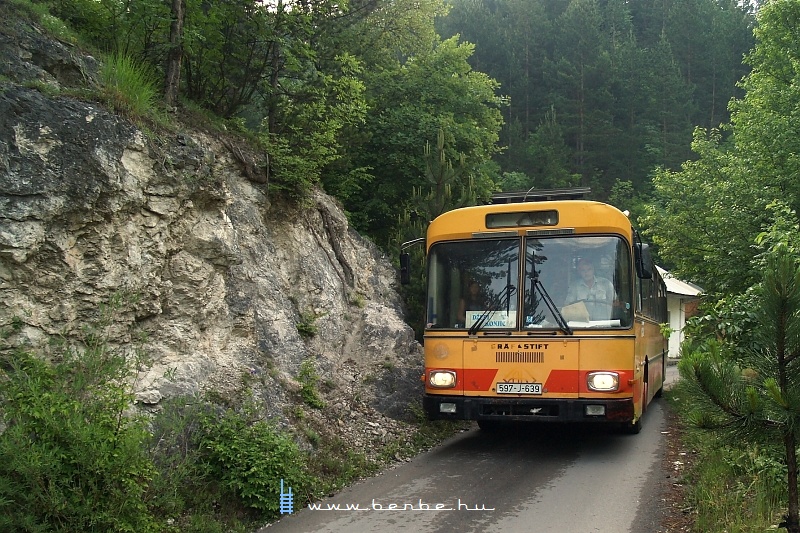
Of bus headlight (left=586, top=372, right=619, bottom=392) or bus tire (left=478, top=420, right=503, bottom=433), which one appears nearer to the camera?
bus headlight (left=586, top=372, right=619, bottom=392)

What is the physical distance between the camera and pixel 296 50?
12203 millimetres

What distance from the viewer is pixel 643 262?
9398 millimetres

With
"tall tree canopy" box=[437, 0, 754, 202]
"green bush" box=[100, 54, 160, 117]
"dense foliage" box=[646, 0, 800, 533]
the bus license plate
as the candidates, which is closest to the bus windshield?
the bus license plate

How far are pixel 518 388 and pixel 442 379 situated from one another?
105 centimetres

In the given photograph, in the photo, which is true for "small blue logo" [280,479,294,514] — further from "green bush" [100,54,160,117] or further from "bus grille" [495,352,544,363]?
"green bush" [100,54,160,117]

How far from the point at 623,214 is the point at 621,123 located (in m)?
43.0

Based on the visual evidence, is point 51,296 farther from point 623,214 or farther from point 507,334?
point 623,214

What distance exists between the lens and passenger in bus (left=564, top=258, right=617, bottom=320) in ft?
28.9

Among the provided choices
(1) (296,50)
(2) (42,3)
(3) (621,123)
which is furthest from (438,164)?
(3) (621,123)

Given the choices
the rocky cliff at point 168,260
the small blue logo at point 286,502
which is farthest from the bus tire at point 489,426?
the small blue logo at point 286,502

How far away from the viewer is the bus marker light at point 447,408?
9180 millimetres

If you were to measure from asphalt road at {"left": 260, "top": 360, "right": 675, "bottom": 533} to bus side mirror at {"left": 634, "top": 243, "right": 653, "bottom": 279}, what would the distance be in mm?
2478

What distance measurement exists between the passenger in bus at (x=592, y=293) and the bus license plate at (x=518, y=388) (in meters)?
1.12

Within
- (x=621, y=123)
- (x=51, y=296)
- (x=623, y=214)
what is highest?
(x=621, y=123)
